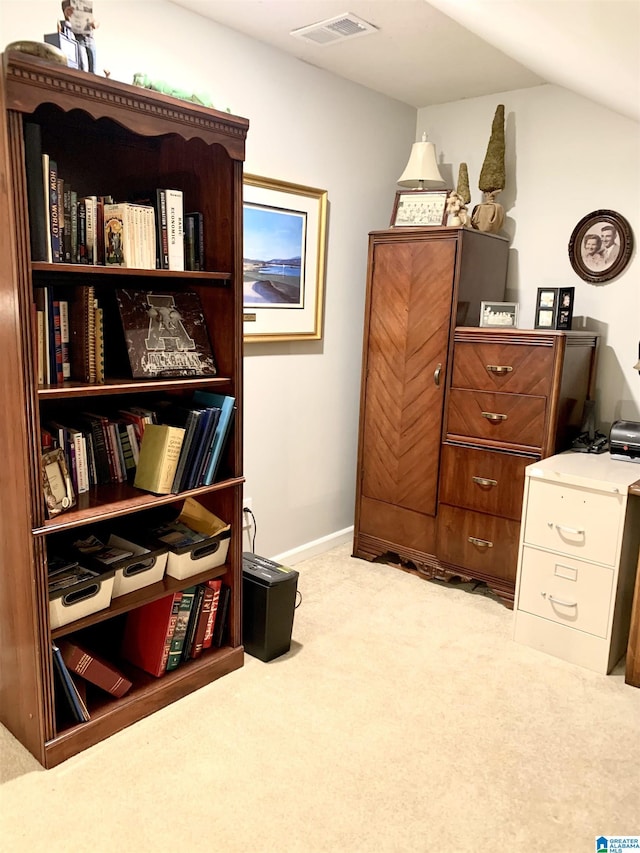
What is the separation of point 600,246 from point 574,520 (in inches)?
54.0

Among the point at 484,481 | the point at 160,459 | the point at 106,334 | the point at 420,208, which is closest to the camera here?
the point at 160,459

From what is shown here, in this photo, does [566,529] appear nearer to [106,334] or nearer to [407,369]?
[407,369]

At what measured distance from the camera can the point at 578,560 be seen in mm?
2506

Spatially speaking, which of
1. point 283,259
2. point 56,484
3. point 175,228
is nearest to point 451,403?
point 283,259

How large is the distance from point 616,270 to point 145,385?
7.31 ft

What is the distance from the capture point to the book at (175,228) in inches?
81.4

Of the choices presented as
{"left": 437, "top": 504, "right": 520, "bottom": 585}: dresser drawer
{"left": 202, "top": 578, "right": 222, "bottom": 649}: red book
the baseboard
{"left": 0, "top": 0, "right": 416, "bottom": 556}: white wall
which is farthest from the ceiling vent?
the baseboard

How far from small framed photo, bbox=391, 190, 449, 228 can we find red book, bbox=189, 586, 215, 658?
6.38 feet

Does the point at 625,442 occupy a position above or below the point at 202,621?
above

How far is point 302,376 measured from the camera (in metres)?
3.29

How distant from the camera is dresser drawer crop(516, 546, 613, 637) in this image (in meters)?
2.47

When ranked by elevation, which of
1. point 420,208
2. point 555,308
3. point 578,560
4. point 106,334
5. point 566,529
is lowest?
point 578,560

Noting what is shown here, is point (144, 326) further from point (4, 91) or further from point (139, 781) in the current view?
point (139, 781)

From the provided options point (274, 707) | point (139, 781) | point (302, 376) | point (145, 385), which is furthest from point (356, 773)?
point (302, 376)
